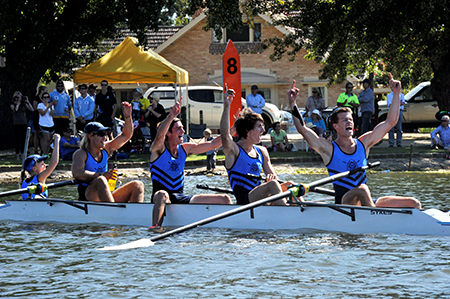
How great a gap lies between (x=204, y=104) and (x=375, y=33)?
9.03m

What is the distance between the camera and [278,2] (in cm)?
2345

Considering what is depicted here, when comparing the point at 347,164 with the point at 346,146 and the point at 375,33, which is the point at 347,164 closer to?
the point at 346,146

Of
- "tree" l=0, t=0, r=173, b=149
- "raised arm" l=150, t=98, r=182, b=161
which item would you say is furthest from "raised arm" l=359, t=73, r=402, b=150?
"tree" l=0, t=0, r=173, b=149

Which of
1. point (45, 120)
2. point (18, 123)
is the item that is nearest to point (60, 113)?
point (45, 120)

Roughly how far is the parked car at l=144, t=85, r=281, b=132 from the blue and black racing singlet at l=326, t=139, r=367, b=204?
58.8 ft

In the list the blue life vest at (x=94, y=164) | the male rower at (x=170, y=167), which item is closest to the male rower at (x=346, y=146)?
the male rower at (x=170, y=167)

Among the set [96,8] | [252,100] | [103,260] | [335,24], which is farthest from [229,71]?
[103,260]

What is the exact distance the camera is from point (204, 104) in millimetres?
27328

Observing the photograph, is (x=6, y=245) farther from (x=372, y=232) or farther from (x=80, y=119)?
(x=80, y=119)

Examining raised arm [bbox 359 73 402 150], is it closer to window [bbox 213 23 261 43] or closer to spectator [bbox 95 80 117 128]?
spectator [bbox 95 80 117 128]

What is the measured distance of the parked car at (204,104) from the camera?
27062 millimetres

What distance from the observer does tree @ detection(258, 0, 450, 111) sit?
19875 mm

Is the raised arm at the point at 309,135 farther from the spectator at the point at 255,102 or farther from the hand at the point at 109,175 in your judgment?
the spectator at the point at 255,102

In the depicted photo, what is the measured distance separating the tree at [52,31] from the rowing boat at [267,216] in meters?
10.5
